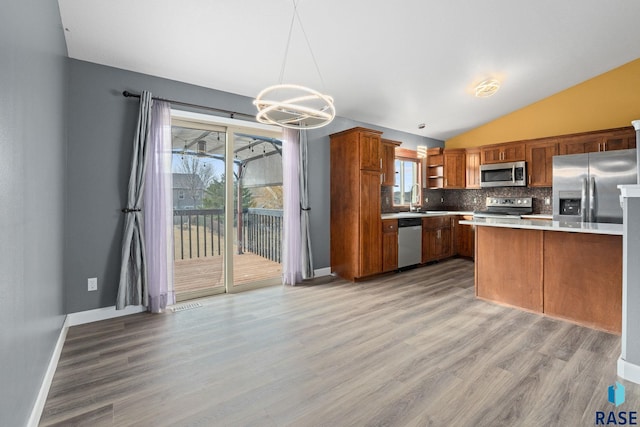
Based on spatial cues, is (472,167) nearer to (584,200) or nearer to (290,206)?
(584,200)

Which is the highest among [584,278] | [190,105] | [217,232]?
[190,105]

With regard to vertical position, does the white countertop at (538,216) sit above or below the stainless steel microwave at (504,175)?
below

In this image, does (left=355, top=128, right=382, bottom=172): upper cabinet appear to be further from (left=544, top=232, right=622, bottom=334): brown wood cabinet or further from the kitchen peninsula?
(left=544, top=232, right=622, bottom=334): brown wood cabinet

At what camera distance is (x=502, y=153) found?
5.62m

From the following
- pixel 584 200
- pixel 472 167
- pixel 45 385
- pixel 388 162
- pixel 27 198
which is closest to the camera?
pixel 27 198

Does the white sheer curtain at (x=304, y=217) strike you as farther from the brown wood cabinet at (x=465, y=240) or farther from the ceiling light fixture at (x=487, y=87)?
the brown wood cabinet at (x=465, y=240)

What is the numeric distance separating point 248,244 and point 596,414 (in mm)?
4059

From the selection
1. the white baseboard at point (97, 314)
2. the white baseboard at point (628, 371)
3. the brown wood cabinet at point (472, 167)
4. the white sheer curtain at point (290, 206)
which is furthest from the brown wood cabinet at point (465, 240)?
the white baseboard at point (97, 314)

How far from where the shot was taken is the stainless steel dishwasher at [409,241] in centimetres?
494

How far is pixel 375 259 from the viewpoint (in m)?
4.55

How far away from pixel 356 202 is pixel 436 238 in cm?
215

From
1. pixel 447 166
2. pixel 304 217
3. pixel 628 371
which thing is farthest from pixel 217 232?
pixel 447 166

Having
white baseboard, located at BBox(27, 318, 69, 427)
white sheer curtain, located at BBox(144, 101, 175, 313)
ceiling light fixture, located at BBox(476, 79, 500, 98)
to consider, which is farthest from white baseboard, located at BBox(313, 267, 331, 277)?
ceiling light fixture, located at BBox(476, 79, 500, 98)

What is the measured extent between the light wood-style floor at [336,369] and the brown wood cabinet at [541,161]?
3.04 meters
